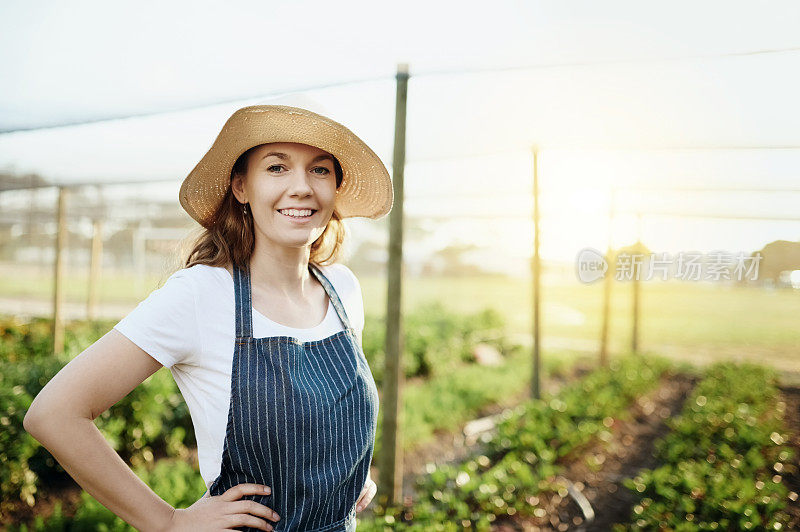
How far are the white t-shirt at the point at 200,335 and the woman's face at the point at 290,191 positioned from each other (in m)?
0.18

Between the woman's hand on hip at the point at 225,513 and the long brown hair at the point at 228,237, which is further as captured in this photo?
the long brown hair at the point at 228,237

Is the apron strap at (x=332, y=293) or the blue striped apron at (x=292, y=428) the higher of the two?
the apron strap at (x=332, y=293)

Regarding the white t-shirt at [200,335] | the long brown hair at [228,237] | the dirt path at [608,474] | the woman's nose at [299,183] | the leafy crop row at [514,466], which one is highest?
the woman's nose at [299,183]

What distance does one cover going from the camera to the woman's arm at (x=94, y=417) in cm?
122

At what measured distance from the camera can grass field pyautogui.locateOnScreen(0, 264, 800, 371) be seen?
8.97 meters

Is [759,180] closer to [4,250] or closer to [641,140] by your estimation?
[641,140]

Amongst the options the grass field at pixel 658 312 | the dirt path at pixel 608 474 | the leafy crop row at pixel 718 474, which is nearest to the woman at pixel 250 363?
the dirt path at pixel 608 474

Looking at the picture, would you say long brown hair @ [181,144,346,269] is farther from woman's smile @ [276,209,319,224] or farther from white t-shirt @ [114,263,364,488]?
woman's smile @ [276,209,319,224]

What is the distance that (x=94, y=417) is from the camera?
1257 millimetres

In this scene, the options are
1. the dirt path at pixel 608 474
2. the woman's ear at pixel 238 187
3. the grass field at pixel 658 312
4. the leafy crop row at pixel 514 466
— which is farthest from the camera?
the grass field at pixel 658 312

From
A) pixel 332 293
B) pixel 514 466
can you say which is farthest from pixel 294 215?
pixel 514 466

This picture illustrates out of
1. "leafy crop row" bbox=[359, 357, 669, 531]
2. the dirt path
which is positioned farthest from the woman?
the dirt path

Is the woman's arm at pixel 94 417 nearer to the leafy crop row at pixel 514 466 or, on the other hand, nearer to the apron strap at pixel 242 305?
the apron strap at pixel 242 305

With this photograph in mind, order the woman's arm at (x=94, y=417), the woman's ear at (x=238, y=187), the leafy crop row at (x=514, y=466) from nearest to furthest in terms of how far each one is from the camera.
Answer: the woman's arm at (x=94, y=417) → the woman's ear at (x=238, y=187) → the leafy crop row at (x=514, y=466)
